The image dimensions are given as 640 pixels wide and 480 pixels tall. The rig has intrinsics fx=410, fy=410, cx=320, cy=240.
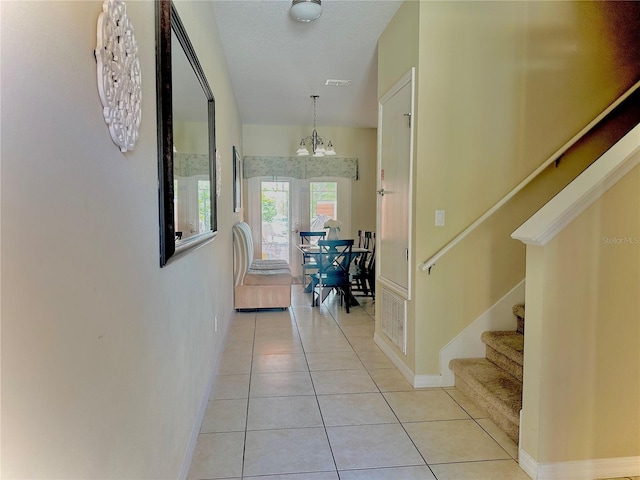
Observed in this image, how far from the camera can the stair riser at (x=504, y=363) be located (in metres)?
2.50

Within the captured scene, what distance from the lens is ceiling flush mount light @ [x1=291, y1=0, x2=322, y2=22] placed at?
2809 millimetres

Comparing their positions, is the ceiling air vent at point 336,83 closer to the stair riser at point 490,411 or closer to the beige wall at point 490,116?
the beige wall at point 490,116

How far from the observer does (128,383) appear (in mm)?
1127

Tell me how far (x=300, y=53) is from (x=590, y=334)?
3287 mm

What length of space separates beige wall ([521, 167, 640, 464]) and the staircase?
12.7 inches

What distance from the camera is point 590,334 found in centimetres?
189

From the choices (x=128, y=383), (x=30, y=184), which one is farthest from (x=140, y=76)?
(x=128, y=383)

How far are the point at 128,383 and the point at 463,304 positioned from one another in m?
2.34

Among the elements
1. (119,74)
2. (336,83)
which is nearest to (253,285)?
(336,83)

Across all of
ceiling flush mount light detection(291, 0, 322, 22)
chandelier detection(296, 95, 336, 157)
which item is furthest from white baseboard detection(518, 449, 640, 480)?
chandelier detection(296, 95, 336, 157)

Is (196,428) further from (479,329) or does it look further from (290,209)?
(290,209)

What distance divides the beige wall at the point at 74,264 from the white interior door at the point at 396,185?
1923 mm

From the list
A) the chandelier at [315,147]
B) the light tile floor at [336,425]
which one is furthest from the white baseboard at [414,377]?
the chandelier at [315,147]

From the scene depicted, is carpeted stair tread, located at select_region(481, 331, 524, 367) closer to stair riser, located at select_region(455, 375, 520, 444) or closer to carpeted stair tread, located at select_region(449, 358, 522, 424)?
carpeted stair tread, located at select_region(449, 358, 522, 424)
